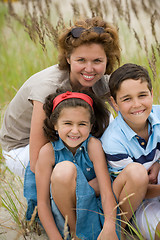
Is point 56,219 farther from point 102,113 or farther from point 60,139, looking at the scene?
point 102,113

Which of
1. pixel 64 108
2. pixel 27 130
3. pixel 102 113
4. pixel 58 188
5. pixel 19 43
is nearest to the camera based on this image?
pixel 58 188

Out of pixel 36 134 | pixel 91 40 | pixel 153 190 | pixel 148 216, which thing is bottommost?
pixel 148 216

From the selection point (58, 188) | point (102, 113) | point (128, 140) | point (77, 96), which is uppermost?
point (77, 96)

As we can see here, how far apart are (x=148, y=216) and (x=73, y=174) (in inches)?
20.9

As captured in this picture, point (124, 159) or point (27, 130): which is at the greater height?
point (27, 130)

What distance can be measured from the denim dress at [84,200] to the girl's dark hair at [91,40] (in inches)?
26.2

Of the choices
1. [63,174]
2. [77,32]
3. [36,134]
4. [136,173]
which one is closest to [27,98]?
[36,134]

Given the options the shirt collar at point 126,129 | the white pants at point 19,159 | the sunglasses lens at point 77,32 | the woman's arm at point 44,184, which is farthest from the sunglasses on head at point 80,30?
the white pants at point 19,159

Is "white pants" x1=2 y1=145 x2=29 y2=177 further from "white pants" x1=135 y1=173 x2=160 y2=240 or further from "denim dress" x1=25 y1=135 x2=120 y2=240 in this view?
"white pants" x1=135 y1=173 x2=160 y2=240

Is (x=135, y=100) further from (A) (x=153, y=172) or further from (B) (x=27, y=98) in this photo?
(B) (x=27, y=98)

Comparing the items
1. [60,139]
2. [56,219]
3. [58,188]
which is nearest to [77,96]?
[60,139]

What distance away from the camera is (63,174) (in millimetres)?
1989

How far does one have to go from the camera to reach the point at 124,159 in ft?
6.68

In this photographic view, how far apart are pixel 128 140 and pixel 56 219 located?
0.68m
